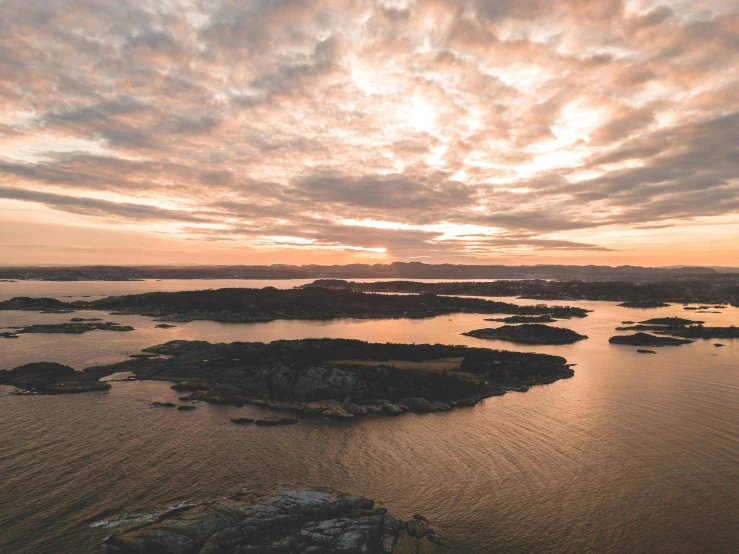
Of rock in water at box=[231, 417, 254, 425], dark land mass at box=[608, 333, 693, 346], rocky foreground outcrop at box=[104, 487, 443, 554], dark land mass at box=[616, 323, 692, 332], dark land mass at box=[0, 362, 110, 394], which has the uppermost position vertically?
dark land mass at box=[616, 323, 692, 332]

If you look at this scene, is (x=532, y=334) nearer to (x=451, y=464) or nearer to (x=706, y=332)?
(x=706, y=332)

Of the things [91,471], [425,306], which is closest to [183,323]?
[425,306]

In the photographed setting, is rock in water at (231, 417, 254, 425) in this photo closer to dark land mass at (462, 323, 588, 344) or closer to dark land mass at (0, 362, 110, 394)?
dark land mass at (0, 362, 110, 394)

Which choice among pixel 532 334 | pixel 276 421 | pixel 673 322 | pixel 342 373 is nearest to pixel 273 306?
pixel 532 334

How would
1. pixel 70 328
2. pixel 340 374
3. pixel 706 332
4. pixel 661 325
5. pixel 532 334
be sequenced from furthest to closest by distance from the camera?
pixel 661 325, pixel 706 332, pixel 532 334, pixel 70 328, pixel 340 374

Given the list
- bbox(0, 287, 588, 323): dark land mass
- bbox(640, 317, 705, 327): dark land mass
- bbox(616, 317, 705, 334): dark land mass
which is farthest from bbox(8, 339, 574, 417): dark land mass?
bbox(640, 317, 705, 327): dark land mass

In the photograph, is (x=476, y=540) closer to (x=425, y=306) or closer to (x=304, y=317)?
(x=304, y=317)

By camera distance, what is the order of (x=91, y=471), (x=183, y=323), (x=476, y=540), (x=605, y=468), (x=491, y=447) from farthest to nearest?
(x=183, y=323) < (x=491, y=447) < (x=605, y=468) < (x=91, y=471) < (x=476, y=540)
